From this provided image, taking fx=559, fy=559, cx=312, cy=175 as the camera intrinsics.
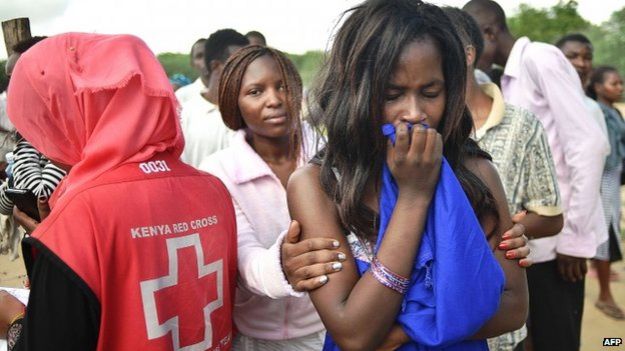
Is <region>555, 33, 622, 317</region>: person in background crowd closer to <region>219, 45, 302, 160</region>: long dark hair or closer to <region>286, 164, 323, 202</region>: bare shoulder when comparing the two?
<region>219, 45, 302, 160</region>: long dark hair

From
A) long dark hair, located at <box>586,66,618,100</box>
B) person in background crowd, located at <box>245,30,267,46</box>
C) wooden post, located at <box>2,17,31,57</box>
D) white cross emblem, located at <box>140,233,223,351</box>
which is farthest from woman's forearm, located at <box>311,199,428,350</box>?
person in background crowd, located at <box>245,30,267,46</box>

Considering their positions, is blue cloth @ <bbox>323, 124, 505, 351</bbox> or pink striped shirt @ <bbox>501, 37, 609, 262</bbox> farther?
pink striped shirt @ <bbox>501, 37, 609, 262</bbox>

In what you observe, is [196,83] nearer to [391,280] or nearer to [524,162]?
[524,162]

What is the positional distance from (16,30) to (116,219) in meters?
2.90

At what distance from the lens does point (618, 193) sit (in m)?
4.82

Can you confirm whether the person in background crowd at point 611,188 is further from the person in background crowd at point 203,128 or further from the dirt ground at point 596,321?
the person in background crowd at point 203,128

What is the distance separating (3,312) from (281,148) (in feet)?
4.03

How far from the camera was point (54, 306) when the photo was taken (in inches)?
49.9

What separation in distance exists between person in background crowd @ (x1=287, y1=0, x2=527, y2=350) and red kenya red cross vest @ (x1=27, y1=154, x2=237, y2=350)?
1.04 feet

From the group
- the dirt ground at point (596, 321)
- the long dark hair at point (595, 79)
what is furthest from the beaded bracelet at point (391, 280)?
the long dark hair at point (595, 79)

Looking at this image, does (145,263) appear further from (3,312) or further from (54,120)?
(3,312)

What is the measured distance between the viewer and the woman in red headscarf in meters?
1.29

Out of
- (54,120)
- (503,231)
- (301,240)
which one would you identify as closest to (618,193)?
(503,231)
